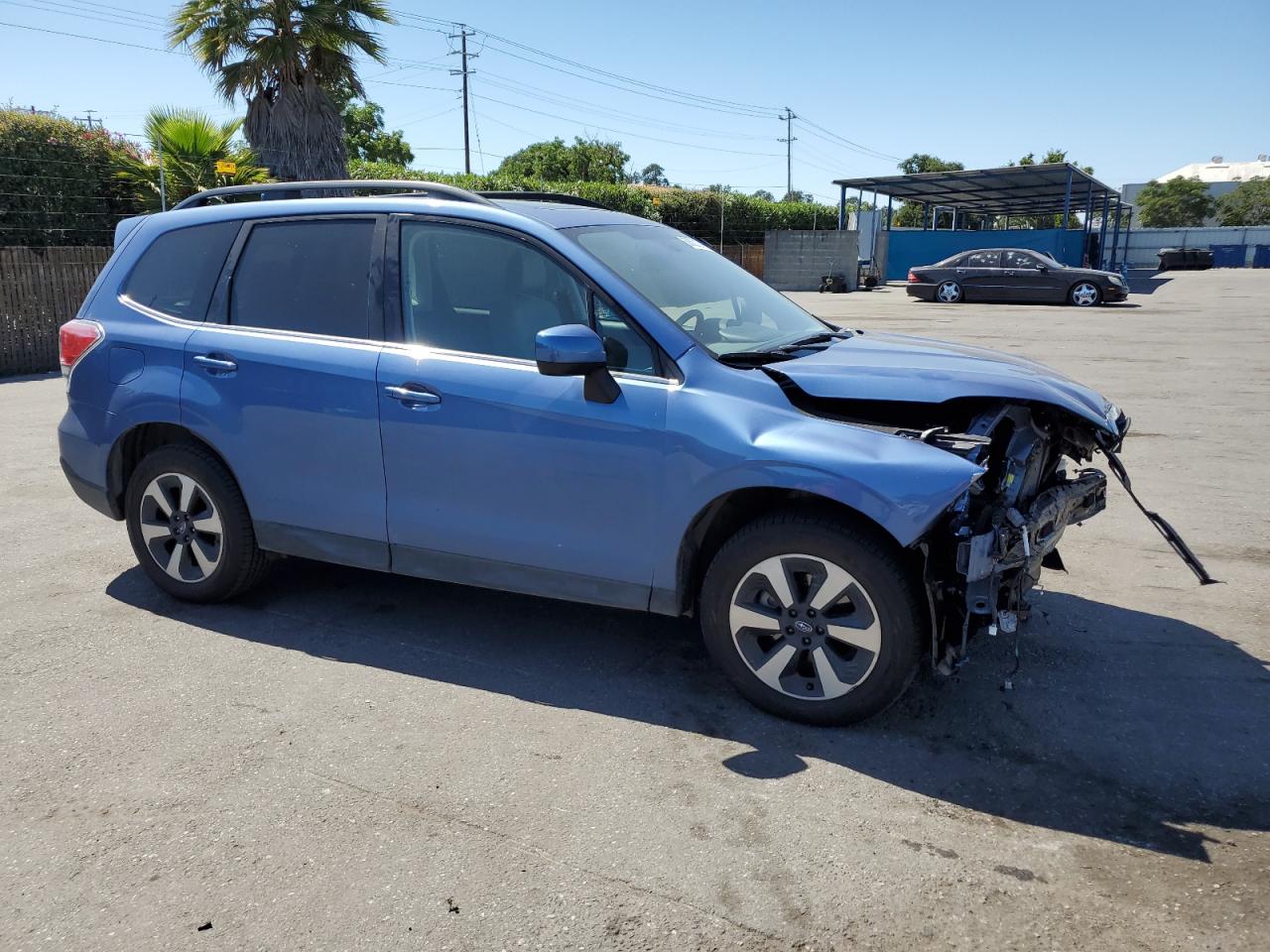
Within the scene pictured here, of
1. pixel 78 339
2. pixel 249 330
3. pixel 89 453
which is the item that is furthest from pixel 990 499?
pixel 78 339

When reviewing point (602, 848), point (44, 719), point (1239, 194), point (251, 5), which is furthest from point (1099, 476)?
point (1239, 194)

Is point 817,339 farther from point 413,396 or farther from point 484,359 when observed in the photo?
point 413,396

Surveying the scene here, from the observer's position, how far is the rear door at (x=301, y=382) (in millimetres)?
4238

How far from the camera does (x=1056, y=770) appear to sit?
3.36 metres

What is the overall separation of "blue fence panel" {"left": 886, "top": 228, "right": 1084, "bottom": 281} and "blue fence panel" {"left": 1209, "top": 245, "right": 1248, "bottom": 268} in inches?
1129

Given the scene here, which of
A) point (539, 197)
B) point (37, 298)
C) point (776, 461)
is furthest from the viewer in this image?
point (37, 298)

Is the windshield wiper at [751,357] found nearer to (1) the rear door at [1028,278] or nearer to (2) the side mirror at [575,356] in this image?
(2) the side mirror at [575,356]

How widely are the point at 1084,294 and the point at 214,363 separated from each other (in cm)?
2639

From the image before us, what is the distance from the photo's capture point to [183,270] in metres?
4.82

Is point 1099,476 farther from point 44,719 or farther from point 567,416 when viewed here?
point 44,719

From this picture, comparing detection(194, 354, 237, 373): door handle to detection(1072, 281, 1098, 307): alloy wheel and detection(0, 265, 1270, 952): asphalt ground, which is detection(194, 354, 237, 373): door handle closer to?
detection(0, 265, 1270, 952): asphalt ground

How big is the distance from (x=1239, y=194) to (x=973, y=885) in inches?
4223

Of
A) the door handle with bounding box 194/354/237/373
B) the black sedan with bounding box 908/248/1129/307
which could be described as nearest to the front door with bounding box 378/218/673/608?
the door handle with bounding box 194/354/237/373

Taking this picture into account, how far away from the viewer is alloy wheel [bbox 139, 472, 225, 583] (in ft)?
15.3
